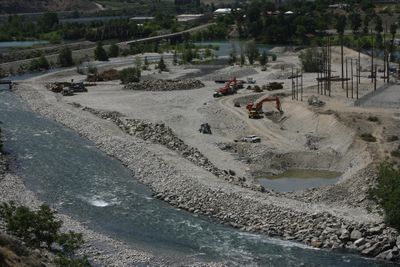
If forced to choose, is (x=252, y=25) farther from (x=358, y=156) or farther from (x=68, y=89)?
(x=358, y=156)

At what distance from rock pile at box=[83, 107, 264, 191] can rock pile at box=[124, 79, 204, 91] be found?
52.6 feet

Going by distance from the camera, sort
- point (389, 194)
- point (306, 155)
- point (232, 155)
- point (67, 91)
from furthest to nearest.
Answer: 1. point (67, 91)
2. point (232, 155)
3. point (306, 155)
4. point (389, 194)

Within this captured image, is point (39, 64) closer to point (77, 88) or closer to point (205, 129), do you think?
point (77, 88)

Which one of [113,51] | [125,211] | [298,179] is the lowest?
[298,179]

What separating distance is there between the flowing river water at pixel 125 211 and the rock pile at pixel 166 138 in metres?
4.43

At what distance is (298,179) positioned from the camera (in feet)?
166

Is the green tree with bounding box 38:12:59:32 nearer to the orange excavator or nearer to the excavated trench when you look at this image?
the orange excavator

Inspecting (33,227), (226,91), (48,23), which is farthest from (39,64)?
(33,227)

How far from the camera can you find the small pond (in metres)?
48.7

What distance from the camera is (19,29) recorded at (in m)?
183

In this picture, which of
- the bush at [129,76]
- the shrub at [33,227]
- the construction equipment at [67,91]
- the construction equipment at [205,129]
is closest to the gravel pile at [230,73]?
the bush at [129,76]

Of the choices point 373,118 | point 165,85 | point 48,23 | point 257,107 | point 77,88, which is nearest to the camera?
point 373,118

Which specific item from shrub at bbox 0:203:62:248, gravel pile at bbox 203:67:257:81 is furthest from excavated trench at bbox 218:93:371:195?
gravel pile at bbox 203:67:257:81

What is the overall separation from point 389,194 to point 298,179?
12830 millimetres
